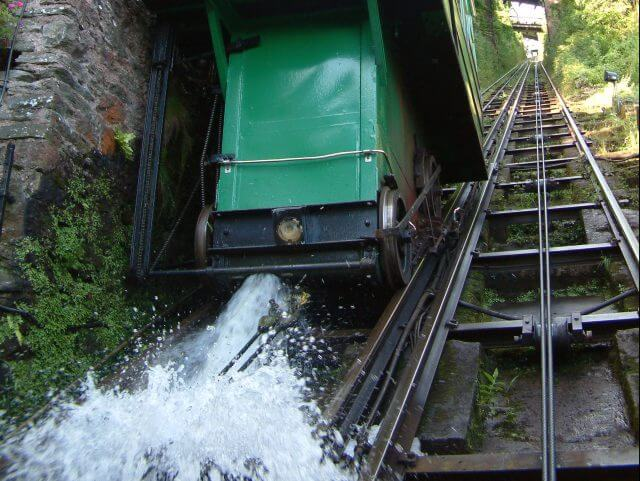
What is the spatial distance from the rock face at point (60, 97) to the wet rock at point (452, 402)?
2.20 meters

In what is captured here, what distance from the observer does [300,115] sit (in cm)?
402

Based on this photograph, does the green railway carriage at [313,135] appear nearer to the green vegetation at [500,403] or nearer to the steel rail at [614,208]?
the green vegetation at [500,403]

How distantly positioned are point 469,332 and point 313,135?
1.61 metres

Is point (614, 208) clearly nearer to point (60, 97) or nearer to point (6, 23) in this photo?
point (60, 97)

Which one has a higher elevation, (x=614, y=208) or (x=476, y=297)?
(x=614, y=208)

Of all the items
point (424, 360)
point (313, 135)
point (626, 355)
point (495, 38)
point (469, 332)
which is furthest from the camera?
point (495, 38)

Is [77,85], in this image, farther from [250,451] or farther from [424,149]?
[424,149]

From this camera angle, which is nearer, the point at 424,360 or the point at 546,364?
the point at 546,364

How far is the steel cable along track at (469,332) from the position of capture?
230 cm

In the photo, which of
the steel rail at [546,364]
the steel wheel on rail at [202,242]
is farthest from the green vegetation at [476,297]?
the steel wheel on rail at [202,242]

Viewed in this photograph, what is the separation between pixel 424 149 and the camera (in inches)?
219

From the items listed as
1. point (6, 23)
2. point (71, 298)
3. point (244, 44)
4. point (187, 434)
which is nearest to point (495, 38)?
point (244, 44)

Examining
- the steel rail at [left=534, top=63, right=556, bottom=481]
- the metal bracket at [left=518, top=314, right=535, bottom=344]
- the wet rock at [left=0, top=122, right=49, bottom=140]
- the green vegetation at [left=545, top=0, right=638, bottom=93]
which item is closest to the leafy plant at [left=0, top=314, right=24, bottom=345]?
the wet rock at [left=0, top=122, right=49, bottom=140]

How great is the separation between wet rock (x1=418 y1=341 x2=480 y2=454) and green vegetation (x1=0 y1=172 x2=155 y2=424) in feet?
6.32
